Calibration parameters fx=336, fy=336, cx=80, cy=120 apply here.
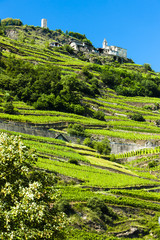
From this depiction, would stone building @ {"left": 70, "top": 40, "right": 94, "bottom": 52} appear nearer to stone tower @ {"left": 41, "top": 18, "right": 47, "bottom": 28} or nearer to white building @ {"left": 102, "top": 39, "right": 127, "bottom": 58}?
white building @ {"left": 102, "top": 39, "right": 127, "bottom": 58}

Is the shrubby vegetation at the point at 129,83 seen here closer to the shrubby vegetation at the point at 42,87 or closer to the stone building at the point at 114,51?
the shrubby vegetation at the point at 42,87

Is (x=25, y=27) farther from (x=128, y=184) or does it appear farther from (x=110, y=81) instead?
(x=128, y=184)

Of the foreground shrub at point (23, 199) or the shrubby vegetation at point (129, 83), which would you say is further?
the shrubby vegetation at point (129, 83)

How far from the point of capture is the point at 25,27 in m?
167

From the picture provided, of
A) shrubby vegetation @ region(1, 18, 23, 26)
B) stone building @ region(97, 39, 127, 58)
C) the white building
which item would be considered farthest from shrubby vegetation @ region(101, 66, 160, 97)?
shrubby vegetation @ region(1, 18, 23, 26)

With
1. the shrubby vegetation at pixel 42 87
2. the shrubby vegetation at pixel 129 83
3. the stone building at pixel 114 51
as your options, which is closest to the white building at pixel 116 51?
the stone building at pixel 114 51

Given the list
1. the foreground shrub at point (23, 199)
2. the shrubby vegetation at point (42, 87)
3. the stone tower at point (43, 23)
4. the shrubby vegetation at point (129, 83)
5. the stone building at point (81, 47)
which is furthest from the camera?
the stone tower at point (43, 23)

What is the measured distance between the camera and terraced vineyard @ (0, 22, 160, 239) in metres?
31.2

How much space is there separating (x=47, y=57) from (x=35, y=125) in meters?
53.5

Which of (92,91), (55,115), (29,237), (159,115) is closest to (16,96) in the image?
(55,115)

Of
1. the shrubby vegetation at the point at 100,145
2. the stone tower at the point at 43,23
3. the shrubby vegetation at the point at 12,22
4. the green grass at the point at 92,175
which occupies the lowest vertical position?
the green grass at the point at 92,175

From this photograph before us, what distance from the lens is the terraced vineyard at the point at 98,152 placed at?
1227 inches

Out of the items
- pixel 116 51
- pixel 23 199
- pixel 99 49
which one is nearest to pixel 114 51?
pixel 116 51

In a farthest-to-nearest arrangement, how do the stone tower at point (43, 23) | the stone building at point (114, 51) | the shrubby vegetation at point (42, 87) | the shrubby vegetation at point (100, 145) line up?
the stone tower at point (43, 23) < the stone building at point (114, 51) < the shrubby vegetation at point (42, 87) < the shrubby vegetation at point (100, 145)
